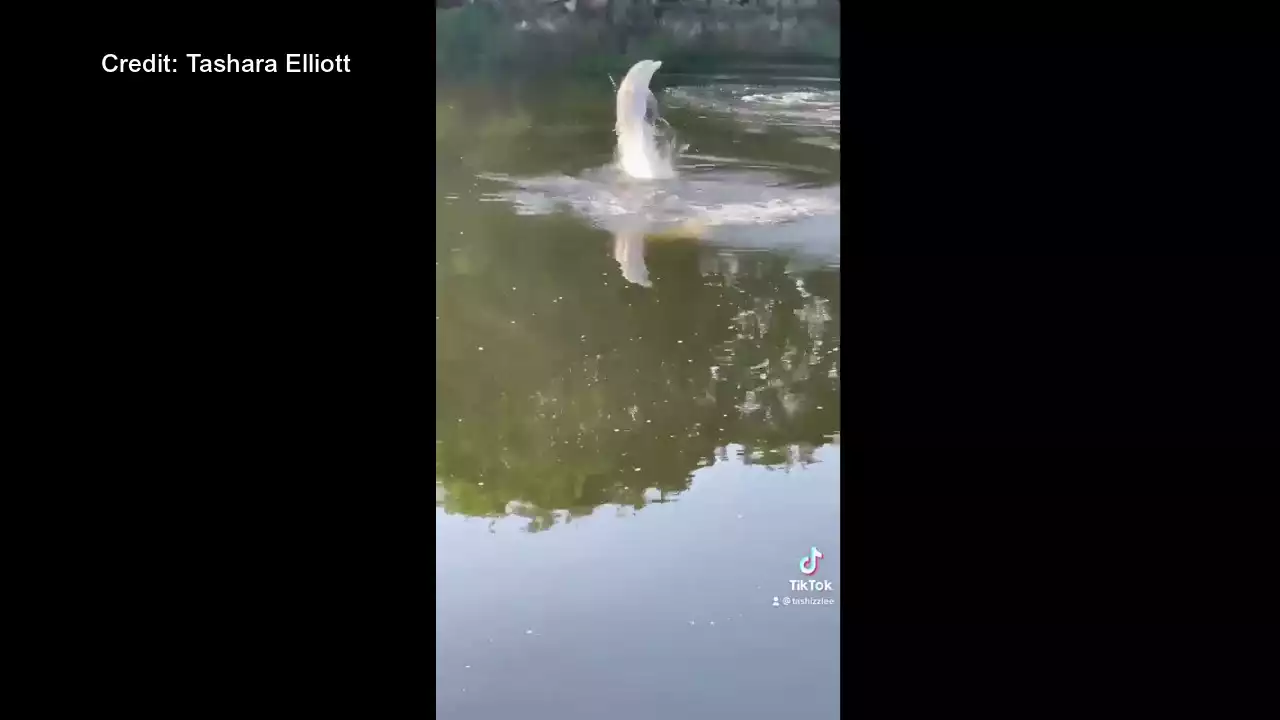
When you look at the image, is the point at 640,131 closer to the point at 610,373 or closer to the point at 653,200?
the point at 653,200

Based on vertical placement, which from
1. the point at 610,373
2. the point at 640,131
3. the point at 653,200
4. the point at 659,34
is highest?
the point at 659,34

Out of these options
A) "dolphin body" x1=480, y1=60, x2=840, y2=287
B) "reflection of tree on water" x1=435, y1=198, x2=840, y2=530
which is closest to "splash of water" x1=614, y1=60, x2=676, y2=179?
"dolphin body" x1=480, y1=60, x2=840, y2=287

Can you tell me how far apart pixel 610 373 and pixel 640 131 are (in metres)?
0.53

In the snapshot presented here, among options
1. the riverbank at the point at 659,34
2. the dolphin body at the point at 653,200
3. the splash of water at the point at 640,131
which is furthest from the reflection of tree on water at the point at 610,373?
the riverbank at the point at 659,34

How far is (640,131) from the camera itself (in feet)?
7.84

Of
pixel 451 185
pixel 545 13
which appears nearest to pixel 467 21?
pixel 545 13

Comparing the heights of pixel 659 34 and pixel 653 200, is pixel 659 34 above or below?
above

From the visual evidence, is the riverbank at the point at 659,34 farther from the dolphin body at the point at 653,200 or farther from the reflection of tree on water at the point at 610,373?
the reflection of tree on water at the point at 610,373

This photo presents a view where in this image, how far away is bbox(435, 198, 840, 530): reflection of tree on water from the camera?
2.30 meters

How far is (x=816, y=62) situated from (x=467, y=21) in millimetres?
742

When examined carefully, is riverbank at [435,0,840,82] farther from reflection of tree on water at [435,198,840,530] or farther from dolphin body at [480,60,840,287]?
reflection of tree on water at [435,198,840,530]

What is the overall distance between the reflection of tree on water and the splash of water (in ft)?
0.62

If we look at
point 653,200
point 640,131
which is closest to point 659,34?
point 640,131
